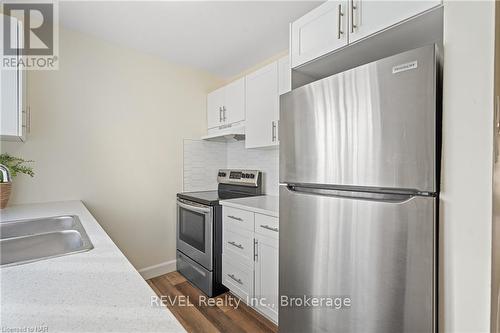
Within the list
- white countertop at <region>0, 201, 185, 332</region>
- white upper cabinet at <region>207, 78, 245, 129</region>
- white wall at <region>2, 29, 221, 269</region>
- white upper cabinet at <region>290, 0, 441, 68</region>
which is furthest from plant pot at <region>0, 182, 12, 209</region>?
white upper cabinet at <region>290, 0, 441, 68</region>

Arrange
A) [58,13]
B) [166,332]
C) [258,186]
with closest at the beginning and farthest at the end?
[166,332] → [58,13] → [258,186]

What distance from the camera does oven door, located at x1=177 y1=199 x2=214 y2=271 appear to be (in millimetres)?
2238

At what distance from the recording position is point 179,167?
9.25 ft

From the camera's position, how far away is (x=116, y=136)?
2.39 m

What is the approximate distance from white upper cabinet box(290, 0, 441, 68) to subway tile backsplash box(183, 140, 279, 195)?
1.17 m

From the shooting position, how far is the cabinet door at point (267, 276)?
5.78ft

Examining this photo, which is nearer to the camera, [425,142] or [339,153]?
[425,142]

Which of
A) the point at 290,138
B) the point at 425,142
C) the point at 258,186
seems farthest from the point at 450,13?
the point at 258,186

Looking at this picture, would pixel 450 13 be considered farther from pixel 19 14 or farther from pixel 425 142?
pixel 19 14

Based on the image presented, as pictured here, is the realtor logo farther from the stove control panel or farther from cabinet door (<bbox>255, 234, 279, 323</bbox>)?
cabinet door (<bbox>255, 234, 279, 323</bbox>)

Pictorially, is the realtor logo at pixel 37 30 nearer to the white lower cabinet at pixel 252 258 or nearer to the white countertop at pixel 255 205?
the white countertop at pixel 255 205

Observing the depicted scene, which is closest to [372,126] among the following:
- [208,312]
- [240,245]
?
[240,245]

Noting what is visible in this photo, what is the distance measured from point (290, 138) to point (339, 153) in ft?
1.12

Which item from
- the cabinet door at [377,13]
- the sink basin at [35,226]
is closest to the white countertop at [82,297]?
the sink basin at [35,226]
